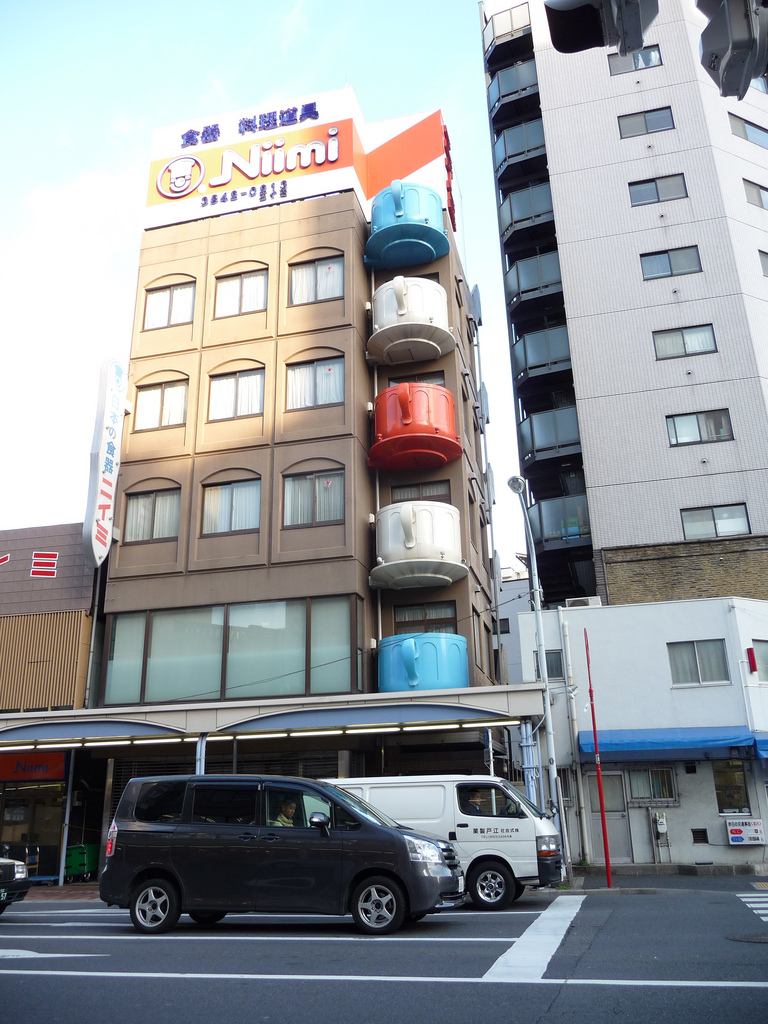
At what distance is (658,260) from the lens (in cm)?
3022

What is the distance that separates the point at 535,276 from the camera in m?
32.7

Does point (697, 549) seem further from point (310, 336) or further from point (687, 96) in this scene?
point (687, 96)

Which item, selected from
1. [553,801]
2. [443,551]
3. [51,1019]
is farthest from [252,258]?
[51,1019]

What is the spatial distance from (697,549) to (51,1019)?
23.3 metres

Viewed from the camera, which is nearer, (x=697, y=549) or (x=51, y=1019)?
(x=51, y=1019)

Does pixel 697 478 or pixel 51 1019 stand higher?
pixel 697 478

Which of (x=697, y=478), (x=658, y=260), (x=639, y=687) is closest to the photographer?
(x=639, y=687)

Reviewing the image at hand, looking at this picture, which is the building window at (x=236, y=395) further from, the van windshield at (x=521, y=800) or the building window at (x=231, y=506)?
the van windshield at (x=521, y=800)

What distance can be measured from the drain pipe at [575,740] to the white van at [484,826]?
7.20 m

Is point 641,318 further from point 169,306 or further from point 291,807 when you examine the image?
point 291,807

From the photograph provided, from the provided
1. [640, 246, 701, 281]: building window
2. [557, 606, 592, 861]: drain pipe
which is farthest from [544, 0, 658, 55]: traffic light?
[640, 246, 701, 281]: building window

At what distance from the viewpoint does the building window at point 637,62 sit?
107 feet

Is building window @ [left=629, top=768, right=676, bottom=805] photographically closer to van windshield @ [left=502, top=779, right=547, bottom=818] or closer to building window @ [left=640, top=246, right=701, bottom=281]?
van windshield @ [left=502, top=779, right=547, bottom=818]

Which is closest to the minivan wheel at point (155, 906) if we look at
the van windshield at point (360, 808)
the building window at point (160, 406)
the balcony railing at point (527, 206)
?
the van windshield at point (360, 808)
